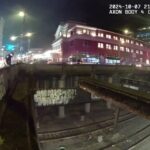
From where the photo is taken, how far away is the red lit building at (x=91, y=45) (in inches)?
2475

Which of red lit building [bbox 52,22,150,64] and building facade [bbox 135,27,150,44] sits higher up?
building facade [bbox 135,27,150,44]

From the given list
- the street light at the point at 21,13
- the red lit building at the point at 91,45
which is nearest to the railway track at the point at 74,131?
the street light at the point at 21,13

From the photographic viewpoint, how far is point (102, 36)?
6862 cm

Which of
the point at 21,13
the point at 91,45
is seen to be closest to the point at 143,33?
the point at 91,45

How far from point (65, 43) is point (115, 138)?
170ft

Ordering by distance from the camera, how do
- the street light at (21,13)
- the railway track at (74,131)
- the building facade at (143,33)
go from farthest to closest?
the building facade at (143,33), the street light at (21,13), the railway track at (74,131)

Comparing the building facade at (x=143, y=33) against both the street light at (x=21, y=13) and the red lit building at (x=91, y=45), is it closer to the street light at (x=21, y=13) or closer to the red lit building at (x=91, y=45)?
the red lit building at (x=91, y=45)

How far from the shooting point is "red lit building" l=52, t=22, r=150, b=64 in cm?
6288

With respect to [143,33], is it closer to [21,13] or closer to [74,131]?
[21,13]

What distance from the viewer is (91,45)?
6481cm

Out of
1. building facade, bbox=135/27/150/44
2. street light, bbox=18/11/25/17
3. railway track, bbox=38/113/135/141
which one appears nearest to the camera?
railway track, bbox=38/113/135/141

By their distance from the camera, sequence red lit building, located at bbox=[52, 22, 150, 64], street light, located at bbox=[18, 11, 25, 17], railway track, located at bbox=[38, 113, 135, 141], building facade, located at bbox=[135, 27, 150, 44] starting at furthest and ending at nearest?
building facade, located at bbox=[135, 27, 150, 44] → red lit building, located at bbox=[52, 22, 150, 64] → street light, located at bbox=[18, 11, 25, 17] → railway track, located at bbox=[38, 113, 135, 141]

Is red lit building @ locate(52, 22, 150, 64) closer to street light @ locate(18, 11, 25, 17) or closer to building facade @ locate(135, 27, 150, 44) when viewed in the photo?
street light @ locate(18, 11, 25, 17)

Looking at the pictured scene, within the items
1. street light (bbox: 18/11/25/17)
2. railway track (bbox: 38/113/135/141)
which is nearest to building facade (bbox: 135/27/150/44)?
street light (bbox: 18/11/25/17)
